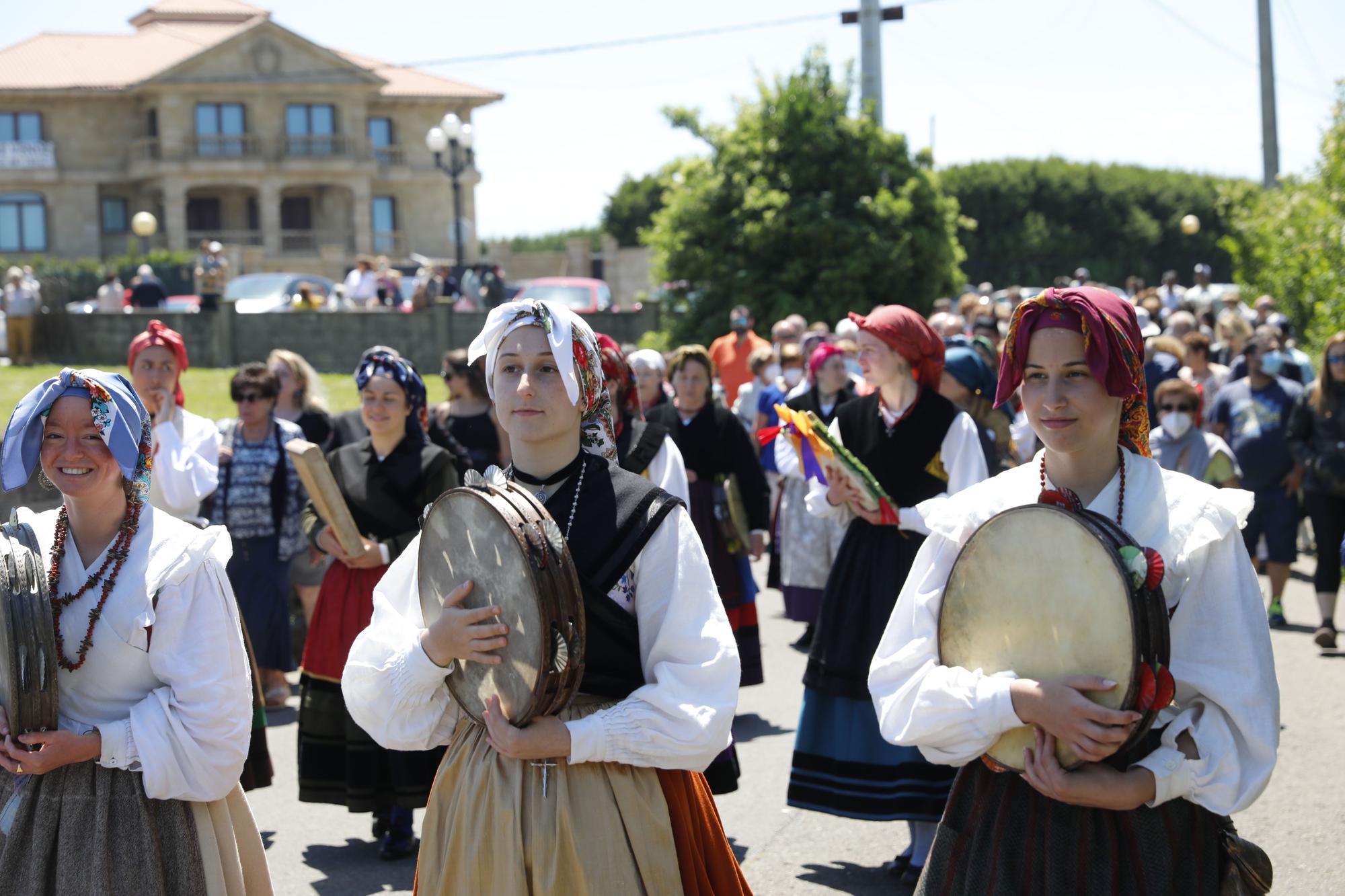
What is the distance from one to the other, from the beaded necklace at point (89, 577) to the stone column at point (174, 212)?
175 ft

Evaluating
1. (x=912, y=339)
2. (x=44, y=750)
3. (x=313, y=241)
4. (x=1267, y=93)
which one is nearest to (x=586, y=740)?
(x=44, y=750)

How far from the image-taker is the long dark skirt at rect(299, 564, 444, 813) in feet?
19.5

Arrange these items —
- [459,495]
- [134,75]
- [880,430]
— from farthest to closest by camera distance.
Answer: [134,75] → [880,430] → [459,495]

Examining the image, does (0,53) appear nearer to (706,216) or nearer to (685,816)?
(706,216)

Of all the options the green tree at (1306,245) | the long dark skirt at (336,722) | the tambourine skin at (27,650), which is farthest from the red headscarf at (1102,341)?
the green tree at (1306,245)

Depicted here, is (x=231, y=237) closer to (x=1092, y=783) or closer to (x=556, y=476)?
(x=556, y=476)

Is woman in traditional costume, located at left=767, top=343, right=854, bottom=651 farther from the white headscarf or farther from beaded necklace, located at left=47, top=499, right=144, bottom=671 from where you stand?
beaded necklace, located at left=47, top=499, right=144, bottom=671

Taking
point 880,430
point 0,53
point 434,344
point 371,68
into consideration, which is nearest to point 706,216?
point 434,344

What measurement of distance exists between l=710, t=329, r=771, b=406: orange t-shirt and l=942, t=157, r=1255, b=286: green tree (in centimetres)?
4362

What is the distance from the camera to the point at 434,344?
2645 cm

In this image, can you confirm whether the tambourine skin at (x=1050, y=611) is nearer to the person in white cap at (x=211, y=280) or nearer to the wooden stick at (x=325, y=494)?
the wooden stick at (x=325, y=494)

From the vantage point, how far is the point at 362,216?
56.3 m

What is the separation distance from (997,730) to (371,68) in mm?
57189

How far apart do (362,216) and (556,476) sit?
55.0 m
